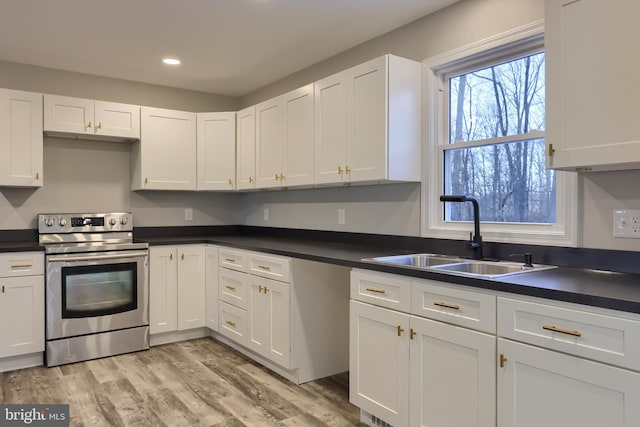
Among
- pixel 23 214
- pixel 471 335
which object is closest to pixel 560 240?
pixel 471 335

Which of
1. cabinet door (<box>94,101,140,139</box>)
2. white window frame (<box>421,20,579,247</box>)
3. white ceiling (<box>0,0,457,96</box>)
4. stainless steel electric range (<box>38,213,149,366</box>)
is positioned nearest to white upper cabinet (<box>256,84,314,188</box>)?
white ceiling (<box>0,0,457,96</box>)

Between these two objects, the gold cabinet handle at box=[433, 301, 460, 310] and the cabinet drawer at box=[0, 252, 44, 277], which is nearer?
the gold cabinet handle at box=[433, 301, 460, 310]

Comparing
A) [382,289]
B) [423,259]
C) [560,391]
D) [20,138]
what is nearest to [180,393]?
[382,289]

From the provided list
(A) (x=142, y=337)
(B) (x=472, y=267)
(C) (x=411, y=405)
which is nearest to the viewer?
(C) (x=411, y=405)

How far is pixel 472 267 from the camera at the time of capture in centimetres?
242

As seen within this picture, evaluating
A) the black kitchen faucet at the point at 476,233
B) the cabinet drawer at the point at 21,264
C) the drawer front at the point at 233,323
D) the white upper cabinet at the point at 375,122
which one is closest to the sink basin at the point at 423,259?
the black kitchen faucet at the point at 476,233

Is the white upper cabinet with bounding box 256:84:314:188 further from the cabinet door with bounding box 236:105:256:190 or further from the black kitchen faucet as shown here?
the black kitchen faucet

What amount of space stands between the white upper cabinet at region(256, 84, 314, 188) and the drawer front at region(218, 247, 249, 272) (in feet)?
2.05

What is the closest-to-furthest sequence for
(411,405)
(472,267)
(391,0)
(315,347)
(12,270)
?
(411,405), (472,267), (391,0), (315,347), (12,270)

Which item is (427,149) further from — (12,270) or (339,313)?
(12,270)

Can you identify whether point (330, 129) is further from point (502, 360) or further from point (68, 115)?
point (68, 115)

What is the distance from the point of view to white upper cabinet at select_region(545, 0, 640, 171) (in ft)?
5.42

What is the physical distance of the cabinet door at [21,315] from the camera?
3.21 m

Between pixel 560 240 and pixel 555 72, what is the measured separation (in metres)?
0.79
